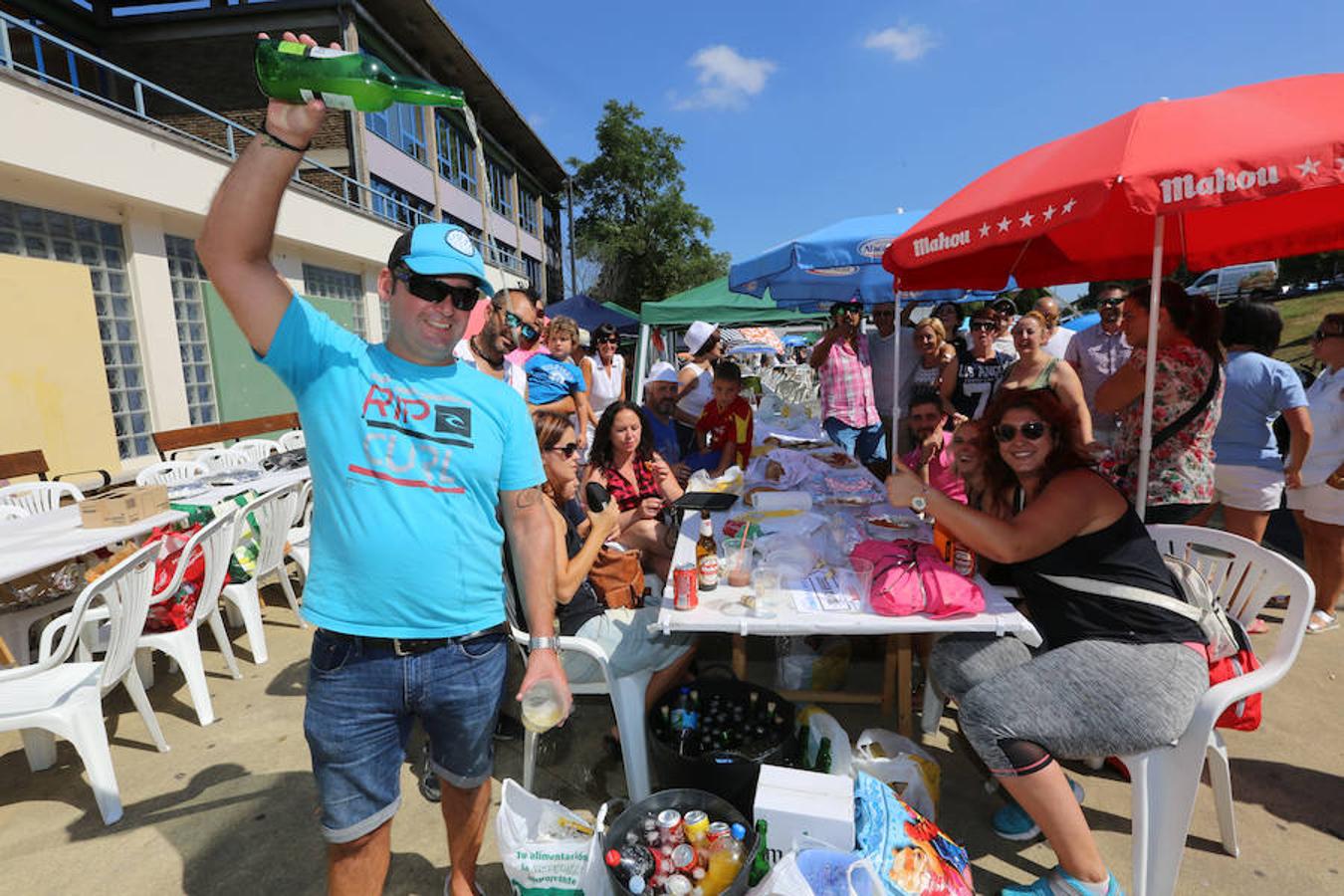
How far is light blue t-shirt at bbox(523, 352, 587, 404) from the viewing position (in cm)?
538

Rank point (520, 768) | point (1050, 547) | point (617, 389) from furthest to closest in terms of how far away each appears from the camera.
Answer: point (617, 389)
point (520, 768)
point (1050, 547)

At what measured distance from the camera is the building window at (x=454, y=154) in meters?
18.8

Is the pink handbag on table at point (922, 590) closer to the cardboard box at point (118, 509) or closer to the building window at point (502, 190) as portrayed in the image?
the cardboard box at point (118, 509)

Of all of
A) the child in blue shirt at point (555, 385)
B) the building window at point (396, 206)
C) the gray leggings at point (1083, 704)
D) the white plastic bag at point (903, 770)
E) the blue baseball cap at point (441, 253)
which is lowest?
the white plastic bag at point (903, 770)

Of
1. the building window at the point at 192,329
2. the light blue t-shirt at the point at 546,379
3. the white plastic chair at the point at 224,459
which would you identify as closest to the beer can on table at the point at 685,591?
the light blue t-shirt at the point at 546,379

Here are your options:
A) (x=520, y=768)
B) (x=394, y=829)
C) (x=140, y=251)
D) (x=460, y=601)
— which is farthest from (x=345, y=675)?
(x=140, y=251)

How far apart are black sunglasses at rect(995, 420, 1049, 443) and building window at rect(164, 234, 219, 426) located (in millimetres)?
10349

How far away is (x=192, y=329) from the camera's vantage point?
29.7 ft

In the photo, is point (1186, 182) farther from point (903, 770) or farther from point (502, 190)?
point (502, 190)

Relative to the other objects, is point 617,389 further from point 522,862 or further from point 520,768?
point 522,862

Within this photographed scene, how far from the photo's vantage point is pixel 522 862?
186cm

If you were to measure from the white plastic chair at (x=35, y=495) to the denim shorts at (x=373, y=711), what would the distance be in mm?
5142

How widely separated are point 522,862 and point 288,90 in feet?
7.00

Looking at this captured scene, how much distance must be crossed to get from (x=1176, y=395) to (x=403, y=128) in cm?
1826
